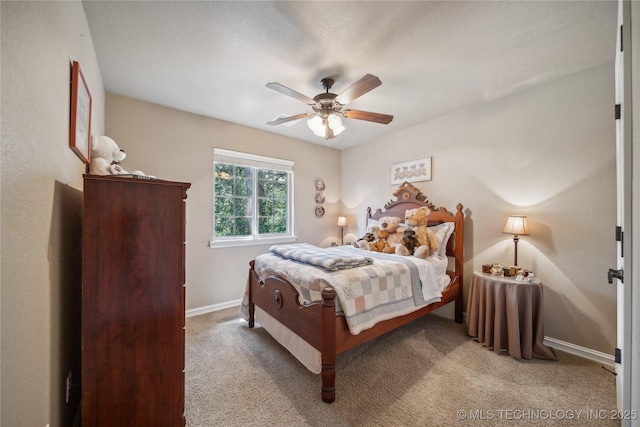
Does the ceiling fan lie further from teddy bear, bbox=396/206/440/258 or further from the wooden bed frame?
the wooden bed frame

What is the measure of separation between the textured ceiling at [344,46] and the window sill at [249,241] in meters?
1.83

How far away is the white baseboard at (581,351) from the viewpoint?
6.75 feet

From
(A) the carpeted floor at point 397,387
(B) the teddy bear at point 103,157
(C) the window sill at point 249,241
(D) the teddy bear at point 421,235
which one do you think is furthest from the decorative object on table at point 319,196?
(B) the teddy bear at point 103,157


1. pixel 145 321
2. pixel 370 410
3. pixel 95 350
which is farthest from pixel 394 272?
pixel 95 350

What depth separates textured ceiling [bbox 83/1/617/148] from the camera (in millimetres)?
1562

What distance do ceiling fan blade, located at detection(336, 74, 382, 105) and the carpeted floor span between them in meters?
2.29

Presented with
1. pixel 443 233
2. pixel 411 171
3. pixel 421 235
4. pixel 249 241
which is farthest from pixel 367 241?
pixel 249 241

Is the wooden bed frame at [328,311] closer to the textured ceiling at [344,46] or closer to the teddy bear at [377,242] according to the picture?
the teddy bear at [377,242]

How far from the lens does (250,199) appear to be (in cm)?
376

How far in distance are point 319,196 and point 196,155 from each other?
2.12m

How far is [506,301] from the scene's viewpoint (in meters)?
2.23

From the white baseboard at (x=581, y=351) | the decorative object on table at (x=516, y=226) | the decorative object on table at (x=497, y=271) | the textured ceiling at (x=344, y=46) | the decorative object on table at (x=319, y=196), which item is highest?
the textured ceiling at (x=344, y=46)

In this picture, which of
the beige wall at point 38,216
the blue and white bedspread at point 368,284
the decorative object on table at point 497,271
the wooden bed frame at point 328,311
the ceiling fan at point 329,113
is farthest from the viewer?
the decorative object on table at point 497,271

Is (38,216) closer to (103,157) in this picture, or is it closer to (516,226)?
(103,157)
